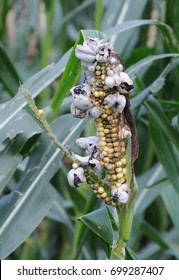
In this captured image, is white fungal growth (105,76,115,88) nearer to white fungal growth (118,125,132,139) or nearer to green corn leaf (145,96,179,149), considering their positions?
white fungal growth (118,125,132,139)

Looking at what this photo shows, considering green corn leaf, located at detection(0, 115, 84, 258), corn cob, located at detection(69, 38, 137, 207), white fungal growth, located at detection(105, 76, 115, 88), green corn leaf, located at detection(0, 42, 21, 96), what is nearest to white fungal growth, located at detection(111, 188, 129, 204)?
corn cob, located at detection(69, 38, 137, 207)

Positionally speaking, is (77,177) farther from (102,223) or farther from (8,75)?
(8,75)

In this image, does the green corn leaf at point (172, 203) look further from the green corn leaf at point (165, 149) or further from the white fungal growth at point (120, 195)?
the white fungal growth at point (120, 195)

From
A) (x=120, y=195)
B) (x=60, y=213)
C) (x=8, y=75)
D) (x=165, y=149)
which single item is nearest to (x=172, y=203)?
(x=165, y=149)

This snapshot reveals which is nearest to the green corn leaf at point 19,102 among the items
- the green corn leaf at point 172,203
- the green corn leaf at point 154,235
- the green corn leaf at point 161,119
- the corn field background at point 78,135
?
the corn field background at point 78,135

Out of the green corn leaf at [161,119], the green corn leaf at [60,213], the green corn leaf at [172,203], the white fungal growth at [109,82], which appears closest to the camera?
the white fungal growth at [109,82]

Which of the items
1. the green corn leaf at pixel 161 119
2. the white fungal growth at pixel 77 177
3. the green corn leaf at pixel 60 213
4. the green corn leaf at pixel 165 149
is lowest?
the green corn leaf at pixel 60 213
